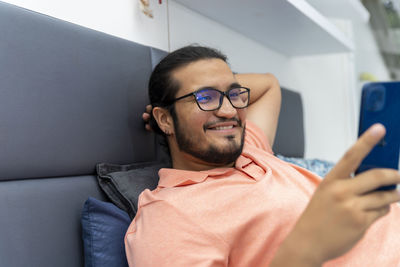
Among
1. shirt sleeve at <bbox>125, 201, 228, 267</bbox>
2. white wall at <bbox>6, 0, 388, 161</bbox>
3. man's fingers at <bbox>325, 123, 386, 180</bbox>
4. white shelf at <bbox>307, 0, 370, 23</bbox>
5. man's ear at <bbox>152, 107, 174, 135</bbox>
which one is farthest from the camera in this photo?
white shelf at <bbox>307, 0, 370, 23</bbox>

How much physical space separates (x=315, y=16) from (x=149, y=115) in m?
1.13

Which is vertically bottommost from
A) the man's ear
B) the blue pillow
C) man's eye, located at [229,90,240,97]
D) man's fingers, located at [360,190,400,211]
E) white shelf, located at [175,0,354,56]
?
the blue pillow

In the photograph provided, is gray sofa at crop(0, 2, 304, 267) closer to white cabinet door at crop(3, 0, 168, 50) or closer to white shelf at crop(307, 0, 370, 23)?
white cabinet door at crop(3, 0, 168, 50)

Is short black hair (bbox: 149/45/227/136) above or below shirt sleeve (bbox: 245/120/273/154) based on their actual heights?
above

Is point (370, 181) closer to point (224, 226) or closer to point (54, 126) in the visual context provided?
point (224, 226)

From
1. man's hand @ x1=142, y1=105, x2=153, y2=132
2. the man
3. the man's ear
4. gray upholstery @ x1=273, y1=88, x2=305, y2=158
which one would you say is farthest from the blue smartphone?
gray upholstery @ x1=273, y1=88, x2=305, y2=158

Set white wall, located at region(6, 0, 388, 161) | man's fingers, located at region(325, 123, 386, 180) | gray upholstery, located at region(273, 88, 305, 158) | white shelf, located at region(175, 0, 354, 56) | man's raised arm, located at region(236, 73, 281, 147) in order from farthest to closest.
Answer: gray upholstery, located at region(273, 88, 305, 158)
white shelf, located at region(175, 0, 354, 56)
man's raised arm, located at region(236, 73, 281, 147)
white wall, located at region(6, 0, 388, 161)
man's fingers, located at region(325, 123, 386, 180)

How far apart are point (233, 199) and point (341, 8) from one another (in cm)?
217

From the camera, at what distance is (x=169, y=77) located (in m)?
1.12

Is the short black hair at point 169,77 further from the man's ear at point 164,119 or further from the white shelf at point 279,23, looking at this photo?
the white shelf at point 279,23

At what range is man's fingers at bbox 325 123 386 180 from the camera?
51 cm

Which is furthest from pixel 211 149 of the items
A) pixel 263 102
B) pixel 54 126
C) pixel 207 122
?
pixel 263 102

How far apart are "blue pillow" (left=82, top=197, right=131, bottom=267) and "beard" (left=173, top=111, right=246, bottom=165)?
0.84ft

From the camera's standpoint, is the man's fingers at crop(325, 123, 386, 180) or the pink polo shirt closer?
the man's fingers at crop(325, 123, 386, 180)
